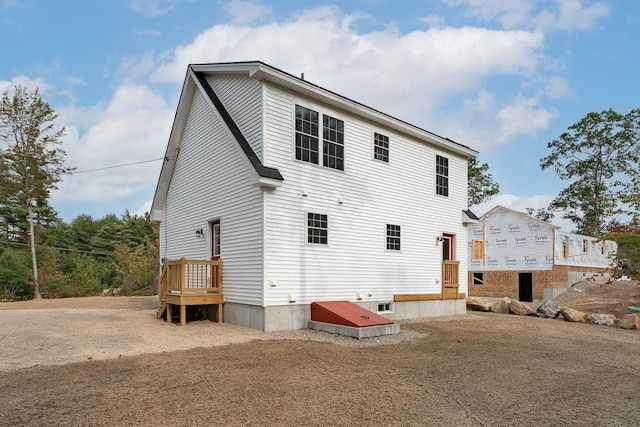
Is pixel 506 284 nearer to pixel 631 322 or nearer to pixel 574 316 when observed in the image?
pixel 574 316

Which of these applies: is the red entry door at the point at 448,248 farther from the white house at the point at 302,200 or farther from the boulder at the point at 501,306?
the boulder at the point at 501,306

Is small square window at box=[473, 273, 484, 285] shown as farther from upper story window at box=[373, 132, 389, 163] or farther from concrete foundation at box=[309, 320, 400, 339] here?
concrete foundation at box=[309, 320, 400, 339]

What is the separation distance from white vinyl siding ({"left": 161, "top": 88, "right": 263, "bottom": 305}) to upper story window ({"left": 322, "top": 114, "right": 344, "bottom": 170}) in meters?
2.37

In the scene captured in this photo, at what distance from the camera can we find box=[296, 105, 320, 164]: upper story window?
11.2 m

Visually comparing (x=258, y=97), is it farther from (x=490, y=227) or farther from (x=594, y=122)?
(x=594, y=122)

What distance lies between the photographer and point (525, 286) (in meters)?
26.8

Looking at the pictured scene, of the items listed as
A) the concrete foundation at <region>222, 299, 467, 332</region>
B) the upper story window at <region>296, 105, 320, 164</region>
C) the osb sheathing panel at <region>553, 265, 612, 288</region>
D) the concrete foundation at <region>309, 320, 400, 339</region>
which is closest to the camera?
the concrete foundation at <region>309, 320, 400, 339</region>

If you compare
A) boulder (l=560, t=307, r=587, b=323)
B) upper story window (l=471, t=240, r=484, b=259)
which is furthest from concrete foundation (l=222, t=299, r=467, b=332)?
upper story window (l=471, t=240, r=484, b=259)

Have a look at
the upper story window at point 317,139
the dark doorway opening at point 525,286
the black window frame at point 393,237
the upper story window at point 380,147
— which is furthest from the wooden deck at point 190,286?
the dark doorway opening at point 525,286

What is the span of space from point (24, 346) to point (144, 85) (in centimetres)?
877

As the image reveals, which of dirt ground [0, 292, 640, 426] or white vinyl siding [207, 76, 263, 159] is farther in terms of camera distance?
white vinyl siding [207, 76, 263, 159]

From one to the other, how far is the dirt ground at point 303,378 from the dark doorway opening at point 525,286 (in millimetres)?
17258

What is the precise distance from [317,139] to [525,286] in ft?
69.1

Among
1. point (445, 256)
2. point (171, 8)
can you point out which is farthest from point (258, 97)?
point (445, 256)
